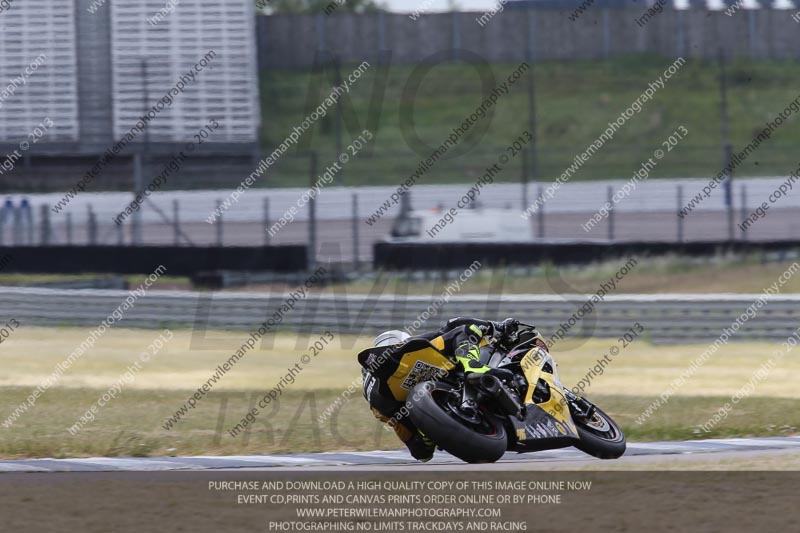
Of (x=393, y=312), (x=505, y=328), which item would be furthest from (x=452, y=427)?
(x=393, y=312)

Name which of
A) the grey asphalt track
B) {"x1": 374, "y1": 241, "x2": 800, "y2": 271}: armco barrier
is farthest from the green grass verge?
{"x1": 374, "y1": 241, "x2": 800, "y2": 271}: armco barrier

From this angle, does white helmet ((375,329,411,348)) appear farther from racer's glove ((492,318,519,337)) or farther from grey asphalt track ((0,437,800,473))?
grey asphalt track ((0,437,800,473))

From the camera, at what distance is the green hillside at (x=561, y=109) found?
102ft

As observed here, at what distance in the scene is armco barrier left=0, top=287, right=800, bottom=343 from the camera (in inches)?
623

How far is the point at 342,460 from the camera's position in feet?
29.8

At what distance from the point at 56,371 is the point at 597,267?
405 inches

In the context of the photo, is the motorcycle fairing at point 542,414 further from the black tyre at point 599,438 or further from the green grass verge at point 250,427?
A: the green grass verge at point 250,427

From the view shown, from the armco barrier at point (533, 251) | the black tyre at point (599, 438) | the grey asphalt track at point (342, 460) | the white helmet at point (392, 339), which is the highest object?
the white helmet at point (392, 339)

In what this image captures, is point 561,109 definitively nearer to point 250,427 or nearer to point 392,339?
point 250,427

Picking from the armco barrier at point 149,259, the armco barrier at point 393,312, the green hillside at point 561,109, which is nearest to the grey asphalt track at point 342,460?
the armco barrier at point 393,312

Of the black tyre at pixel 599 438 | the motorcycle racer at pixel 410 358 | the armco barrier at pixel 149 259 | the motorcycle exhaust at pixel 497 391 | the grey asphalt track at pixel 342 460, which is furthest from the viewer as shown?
the armco barrier at pixel 149 259

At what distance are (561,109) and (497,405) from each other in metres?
28.1
